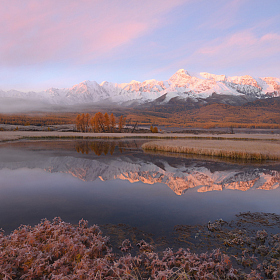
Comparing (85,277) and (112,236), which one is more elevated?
(85,277)

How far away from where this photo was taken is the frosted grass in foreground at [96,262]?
520 centimetres

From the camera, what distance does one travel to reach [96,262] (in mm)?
5566

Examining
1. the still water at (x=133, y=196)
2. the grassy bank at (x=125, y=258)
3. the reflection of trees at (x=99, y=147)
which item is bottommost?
the reflection of trees at (x=99, y=147)

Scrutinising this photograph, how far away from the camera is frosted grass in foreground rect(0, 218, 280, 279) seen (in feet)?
17.0

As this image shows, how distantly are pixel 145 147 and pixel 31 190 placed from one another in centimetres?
2915

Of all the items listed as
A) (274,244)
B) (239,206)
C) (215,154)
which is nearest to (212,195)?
(239,206)

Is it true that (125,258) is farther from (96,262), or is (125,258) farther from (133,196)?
(133,196)

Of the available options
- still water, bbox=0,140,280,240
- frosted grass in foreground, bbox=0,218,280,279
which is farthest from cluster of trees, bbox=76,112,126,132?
frosted grass in foreground, bbox=0,218,280,279

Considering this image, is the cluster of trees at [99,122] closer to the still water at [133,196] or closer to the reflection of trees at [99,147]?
the reflection of trees at [99,147]

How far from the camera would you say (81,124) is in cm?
11238

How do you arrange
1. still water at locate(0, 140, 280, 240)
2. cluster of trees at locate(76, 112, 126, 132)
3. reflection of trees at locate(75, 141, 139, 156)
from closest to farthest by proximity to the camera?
still water at locate(0, 140, 280, 240) < reflection of trees at locate(75, 141, 139, 156) < cluster of trees at locate(76, 112, 126, 132)

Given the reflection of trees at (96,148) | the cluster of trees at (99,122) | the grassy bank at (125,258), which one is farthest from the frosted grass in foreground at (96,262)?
the cluster of trees at (99,122)

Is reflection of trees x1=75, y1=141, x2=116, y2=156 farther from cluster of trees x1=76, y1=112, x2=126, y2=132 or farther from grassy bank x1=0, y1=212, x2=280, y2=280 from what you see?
cluster of trees x1=76, y1=112, x2=126, y2=132

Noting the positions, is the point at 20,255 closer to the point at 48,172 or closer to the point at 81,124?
the point at 48,172
